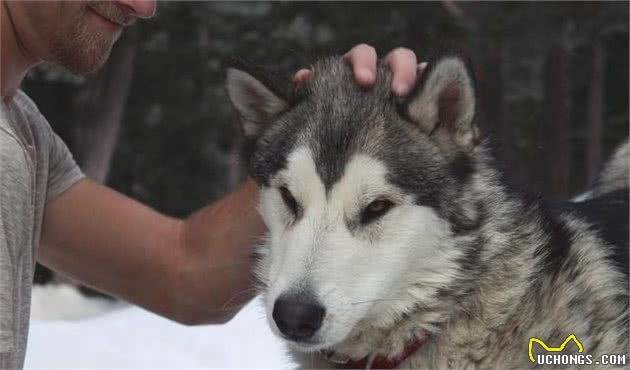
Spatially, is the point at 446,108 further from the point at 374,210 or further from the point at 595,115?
the point at 595,115

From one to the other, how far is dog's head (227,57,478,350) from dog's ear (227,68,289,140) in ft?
0.31

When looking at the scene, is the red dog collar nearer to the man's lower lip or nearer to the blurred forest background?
the man's lower lip

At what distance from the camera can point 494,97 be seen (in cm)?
691

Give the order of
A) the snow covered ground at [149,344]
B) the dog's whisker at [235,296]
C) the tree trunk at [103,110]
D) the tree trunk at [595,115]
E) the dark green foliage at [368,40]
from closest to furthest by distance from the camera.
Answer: the dog's whisker at [235,296]
the snow covered ground at [149,344]
the dark green foliage at [368,40]
the tree trunk at [103,110]
the tree trunk at [595,115]

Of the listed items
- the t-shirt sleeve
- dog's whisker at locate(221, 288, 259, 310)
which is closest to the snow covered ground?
dog's whisker at locate(221, 288, 259, 310)

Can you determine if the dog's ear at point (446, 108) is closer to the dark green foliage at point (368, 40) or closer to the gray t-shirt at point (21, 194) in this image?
the gray t-shirt at point (21, 194)

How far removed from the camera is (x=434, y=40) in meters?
6.40

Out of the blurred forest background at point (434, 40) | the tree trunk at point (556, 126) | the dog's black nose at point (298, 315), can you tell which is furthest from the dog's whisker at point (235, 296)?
the tree trunk at point (556, 126)

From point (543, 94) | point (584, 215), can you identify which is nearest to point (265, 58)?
point (543, 94)

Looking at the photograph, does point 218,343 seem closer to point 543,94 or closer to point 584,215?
point 584,215

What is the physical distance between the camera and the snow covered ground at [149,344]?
3.44 m

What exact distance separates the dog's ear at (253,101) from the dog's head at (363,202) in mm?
93

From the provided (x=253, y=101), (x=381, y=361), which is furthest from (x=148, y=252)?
(x=381, y=361)

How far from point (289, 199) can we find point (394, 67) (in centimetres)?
47
